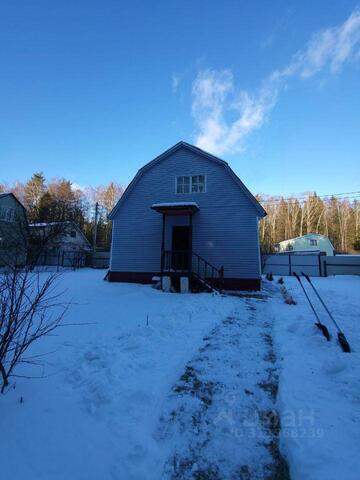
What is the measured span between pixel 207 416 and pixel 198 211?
10457mm

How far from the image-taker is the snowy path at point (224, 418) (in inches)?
81.9

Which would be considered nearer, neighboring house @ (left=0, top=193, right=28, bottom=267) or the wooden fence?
the wooden fence

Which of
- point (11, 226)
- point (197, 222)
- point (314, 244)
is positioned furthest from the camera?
point (314, 244)

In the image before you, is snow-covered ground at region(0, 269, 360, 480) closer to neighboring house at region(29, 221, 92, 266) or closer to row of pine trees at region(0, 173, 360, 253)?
neighboring house at region(29, 221, 92, 266)

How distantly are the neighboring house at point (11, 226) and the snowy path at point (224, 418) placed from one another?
69.9 feet

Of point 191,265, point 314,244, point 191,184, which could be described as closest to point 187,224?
point 191,184

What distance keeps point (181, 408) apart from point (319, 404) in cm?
153

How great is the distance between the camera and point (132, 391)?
306 centimetres

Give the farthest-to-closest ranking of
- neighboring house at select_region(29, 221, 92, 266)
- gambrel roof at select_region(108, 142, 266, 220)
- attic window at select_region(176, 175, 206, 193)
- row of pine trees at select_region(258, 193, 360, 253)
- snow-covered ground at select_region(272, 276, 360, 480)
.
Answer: row of pine trees at select_region(258, 193, 360, 253), neighboring house at select_region(29, 221, 92, 266), attic window at select_region(176, 175, 206, 193), gambrel roof at select_region(108, 142, 266, 220), snow-covered ground at select_region(272, 276, 360, 480)

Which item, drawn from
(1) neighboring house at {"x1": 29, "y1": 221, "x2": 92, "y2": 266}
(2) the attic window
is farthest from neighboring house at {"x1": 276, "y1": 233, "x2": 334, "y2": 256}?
(1) neighboring house at {"x1": 29, "y1": 221, "x2": 92, "y2": 266}

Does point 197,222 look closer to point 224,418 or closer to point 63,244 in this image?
point 224,418

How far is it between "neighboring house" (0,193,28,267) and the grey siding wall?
12350 millimetres

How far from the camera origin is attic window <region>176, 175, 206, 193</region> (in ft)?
42.3

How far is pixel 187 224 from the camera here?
12.9 meters
